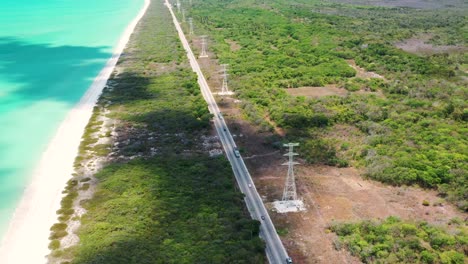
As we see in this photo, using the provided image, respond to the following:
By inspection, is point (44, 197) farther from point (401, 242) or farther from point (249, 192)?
point (401, 242)

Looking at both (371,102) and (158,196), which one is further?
(371,102)

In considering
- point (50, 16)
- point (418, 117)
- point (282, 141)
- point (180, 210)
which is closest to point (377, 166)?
point (282, 141)

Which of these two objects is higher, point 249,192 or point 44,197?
point 249,192

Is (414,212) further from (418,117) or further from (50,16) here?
(50,16)

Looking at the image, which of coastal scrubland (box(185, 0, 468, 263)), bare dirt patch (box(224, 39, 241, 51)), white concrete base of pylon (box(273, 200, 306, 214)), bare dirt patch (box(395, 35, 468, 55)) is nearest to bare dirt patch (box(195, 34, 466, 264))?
white concrete base of pylon (box(273, 200, 306, 214))

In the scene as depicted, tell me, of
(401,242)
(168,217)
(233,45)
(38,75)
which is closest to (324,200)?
(401,242)
